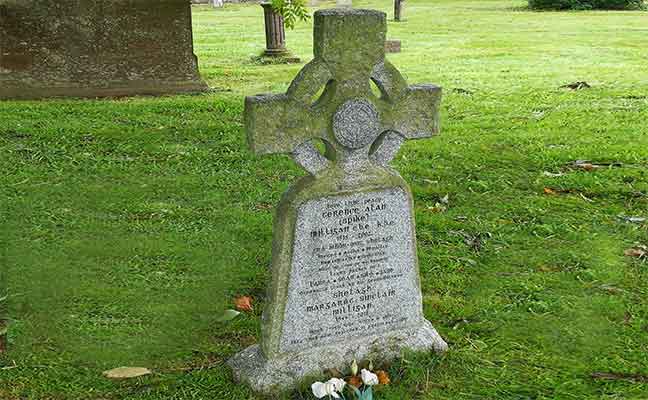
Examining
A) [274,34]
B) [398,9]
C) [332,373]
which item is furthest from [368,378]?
[398,9]

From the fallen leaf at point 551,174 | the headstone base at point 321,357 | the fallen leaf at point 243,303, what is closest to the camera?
the headstone base at point 321,357

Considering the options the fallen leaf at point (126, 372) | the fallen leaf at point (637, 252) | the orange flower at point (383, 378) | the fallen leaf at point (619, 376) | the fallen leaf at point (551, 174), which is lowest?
the fallen leaf at point (619, 376)

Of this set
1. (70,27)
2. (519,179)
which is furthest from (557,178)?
(70,27)

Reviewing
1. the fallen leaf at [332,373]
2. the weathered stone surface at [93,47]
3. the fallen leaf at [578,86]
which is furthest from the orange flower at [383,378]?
the fallen leaf at [578,86]

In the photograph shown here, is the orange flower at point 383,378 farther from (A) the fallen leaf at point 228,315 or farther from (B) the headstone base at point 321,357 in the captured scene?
(A) the fallen leaf at point 228,315

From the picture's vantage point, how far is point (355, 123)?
3.24 metres

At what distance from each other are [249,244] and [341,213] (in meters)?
1.88

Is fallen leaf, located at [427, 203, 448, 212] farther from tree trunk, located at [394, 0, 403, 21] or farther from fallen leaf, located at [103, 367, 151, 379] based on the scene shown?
tree trunk, located at [394, 0, 403, 21]

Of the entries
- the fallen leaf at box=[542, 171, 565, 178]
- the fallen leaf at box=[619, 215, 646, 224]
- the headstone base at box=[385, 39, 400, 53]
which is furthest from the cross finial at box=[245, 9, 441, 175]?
the headstone base at box=[385, 39, 400, 53]

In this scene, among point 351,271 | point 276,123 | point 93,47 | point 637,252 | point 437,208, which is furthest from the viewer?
point 93,47

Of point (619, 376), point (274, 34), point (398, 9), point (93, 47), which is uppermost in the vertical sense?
point (93, 47)

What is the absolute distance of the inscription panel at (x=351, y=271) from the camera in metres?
3.31

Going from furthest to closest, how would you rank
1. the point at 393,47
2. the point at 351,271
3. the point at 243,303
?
the point at 393,47, the point at 243,303, the point at 351,271

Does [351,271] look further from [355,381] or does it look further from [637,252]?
[637,252]
